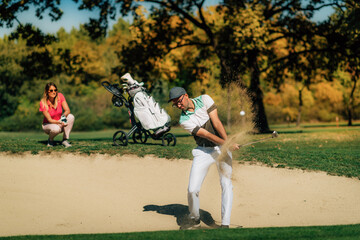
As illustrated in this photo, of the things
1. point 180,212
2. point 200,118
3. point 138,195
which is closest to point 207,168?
point 200,118

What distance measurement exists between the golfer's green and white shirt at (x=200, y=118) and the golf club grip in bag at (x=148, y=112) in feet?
21.3

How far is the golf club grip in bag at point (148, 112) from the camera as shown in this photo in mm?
12977

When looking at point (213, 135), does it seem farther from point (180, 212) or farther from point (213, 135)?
point (180, 212)

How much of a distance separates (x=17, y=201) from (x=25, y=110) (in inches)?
1679

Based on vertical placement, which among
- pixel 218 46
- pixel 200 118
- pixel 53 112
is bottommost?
pixel 200 118

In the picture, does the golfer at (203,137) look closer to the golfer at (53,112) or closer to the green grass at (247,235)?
the green grass at (247,235)

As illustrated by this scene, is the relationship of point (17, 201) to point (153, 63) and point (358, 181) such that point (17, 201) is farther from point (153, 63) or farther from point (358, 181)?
point (153, 63)

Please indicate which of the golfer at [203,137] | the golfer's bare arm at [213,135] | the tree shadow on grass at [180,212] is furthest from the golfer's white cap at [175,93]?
the tree shadow on grass at [180,212]

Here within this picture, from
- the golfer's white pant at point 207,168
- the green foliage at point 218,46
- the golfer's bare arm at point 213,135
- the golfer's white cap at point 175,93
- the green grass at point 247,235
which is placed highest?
the green foliage at point 218,46

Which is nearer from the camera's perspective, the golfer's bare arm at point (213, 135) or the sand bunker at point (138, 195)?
the golfer's bare arm at point (213, 135)

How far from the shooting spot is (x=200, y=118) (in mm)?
6500

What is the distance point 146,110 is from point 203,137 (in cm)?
682

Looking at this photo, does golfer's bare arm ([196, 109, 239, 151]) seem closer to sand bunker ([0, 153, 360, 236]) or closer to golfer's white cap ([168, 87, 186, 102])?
golfer's white cap ([168, 87, 186, 102])

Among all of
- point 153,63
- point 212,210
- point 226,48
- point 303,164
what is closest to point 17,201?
point 212,210
